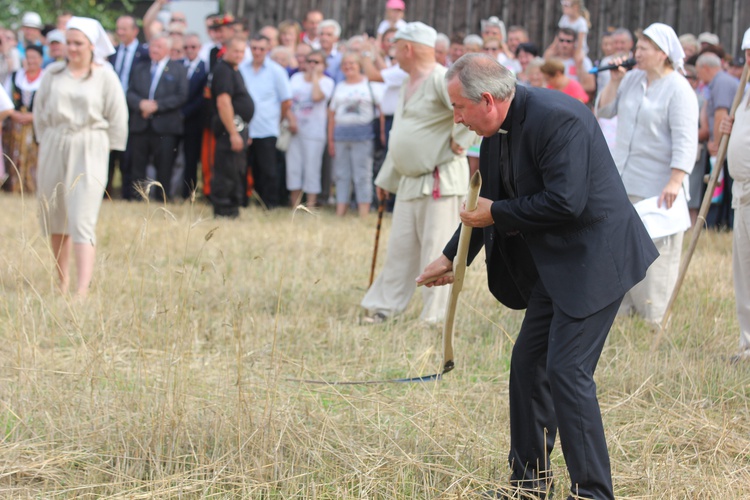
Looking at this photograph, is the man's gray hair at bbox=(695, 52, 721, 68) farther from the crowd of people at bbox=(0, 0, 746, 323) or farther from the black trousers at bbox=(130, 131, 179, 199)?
the black trousers at bbox=(130, 131, 179, 199)

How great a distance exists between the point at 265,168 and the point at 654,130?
6.98m

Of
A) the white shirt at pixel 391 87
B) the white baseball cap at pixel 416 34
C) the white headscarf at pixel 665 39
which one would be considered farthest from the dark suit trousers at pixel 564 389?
the white shirt at pixel 391 87

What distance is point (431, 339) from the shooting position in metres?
6.66

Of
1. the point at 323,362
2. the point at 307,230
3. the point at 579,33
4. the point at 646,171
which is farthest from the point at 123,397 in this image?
the point at 579,33

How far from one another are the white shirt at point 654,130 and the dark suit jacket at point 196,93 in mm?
7371

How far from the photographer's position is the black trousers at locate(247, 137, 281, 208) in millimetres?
12984

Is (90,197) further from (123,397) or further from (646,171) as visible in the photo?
(646,171)

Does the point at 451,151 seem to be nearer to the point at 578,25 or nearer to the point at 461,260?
the point at 461,260

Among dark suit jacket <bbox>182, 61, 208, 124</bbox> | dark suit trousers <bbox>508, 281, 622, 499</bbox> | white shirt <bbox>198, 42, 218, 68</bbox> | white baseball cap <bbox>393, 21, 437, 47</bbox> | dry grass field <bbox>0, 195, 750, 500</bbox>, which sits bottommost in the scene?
dry grass field <bbox>0, 195, 750, 500</bbox>

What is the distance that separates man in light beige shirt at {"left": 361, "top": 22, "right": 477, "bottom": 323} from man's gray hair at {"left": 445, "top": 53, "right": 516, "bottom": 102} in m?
3.20

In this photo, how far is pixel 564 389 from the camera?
3719 mm

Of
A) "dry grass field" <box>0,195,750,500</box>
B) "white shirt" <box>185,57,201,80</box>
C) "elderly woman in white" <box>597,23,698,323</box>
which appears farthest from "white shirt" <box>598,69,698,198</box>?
"white shirt" <box>185,57,201,80</box>

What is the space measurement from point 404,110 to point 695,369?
2.80 metres

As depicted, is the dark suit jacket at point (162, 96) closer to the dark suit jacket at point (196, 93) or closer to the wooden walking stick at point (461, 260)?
the dark suit jacket at point (196, 93)
